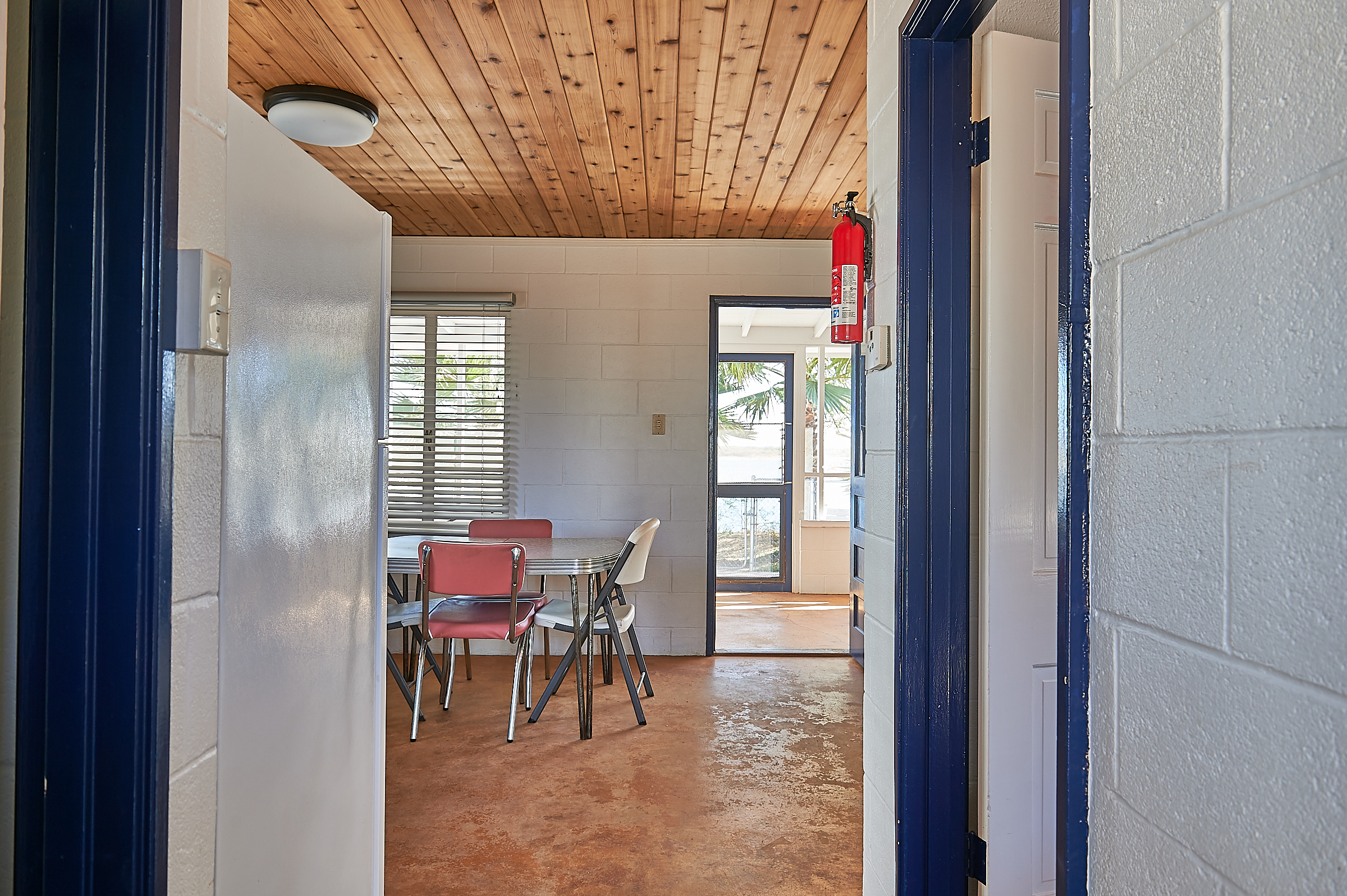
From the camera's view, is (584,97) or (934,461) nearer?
(934,461)

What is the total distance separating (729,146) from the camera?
11.1ft

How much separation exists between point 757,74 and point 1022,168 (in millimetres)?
1351

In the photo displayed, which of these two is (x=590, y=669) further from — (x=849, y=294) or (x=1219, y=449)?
(x=1219, y=449)

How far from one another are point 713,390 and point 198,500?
12.9ft

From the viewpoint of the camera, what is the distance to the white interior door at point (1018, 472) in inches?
62.6

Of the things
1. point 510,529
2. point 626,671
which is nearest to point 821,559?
point 510,529

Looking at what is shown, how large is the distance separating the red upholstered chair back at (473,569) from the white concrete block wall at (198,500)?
7.03 ft

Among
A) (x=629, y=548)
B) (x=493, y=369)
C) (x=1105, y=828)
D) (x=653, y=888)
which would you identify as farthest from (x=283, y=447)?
(x=493, y=369)

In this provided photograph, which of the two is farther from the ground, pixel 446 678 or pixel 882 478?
pixel 882 478

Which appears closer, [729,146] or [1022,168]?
[1022,168]

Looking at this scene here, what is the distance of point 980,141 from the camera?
1.63m

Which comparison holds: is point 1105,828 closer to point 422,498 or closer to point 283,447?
point 283,447

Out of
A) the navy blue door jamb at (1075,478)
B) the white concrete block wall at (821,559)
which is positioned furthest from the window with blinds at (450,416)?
the navy blue door jamb at (1075,478)

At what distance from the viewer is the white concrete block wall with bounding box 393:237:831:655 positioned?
4.84 metres
